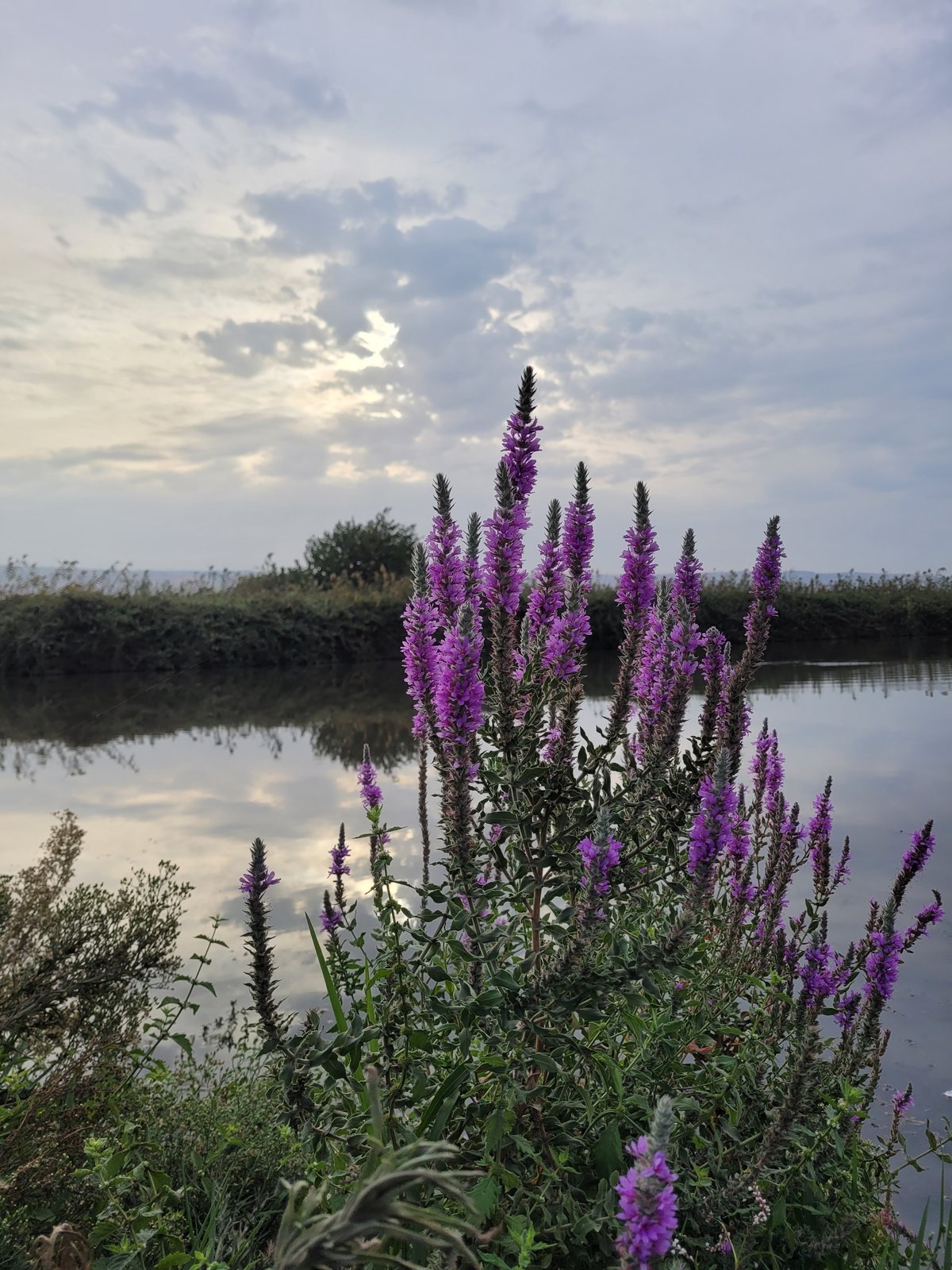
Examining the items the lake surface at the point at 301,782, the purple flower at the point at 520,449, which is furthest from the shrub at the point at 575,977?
the lake surface at the point at 301,782

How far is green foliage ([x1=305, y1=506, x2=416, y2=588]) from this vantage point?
72.9ft

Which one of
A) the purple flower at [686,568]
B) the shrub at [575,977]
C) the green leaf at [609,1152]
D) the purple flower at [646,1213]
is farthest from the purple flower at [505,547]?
the purple flower at [646,1213]

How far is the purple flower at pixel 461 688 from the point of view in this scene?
7.15ft

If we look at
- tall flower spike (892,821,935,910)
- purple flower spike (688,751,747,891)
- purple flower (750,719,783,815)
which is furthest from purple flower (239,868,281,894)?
purple flower (750,719,783,815)

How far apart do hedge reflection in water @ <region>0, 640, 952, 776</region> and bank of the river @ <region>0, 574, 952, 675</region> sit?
541 mm

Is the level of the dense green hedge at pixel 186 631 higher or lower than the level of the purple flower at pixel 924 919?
higher

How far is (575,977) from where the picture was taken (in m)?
1.94

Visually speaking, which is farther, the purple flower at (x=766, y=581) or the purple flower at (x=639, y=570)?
the purple flower at (x=766, y=581)

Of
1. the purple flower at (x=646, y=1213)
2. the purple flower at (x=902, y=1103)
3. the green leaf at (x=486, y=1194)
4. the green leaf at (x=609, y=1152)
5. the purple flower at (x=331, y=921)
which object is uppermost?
the purple flower at (x=646, y=1213)

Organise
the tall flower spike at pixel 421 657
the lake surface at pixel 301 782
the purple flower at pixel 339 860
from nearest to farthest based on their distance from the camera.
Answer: the tall flower spike at pixel 421 657 → the purple flower at pixel 339 860 → the lake surface at pixel 301 782

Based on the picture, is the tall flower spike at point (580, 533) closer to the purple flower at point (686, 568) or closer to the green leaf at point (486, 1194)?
the purple flower at point (686, 568)

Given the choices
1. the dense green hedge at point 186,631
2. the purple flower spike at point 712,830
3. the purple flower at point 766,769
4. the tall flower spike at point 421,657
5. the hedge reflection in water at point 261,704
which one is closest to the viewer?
the purple flower spike at point 712,830

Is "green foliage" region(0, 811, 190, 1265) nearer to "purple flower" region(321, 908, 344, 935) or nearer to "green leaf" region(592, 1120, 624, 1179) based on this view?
"purple flower" region(321, 908, 344, 935)

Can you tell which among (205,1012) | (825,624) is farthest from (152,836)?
(825,624)
